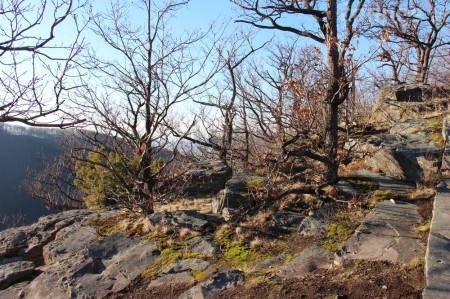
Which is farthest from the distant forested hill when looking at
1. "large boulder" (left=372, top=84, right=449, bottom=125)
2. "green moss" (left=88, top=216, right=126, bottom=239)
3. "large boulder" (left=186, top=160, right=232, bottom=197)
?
"large boulder" (left=372, top=84, right=449, bottom=125)

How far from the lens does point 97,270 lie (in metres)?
4.88

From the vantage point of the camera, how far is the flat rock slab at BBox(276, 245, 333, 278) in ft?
12.3

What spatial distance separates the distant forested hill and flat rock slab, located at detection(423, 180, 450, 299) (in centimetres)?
4801

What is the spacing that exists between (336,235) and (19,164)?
63031 mm

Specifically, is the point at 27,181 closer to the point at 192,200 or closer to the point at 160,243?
the point at 192,200

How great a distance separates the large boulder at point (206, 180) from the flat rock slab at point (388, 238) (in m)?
4.07

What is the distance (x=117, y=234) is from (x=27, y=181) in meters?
22.7

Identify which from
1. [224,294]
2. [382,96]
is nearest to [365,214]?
[224,294]

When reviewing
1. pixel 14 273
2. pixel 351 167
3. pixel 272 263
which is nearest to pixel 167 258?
pixel 272 263

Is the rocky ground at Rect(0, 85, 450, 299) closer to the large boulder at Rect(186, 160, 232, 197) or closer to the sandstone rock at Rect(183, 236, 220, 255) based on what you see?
the sandstone rock at Rect(183, 236, 220, 255)

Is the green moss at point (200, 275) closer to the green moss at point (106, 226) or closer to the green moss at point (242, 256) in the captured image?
the green moss at point (242, 256)

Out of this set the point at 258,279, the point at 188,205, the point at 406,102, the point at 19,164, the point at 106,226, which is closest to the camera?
the point at 258,279

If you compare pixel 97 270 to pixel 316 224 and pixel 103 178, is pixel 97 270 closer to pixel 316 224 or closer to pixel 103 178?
pixel 316 224

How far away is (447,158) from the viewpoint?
19.0ft
